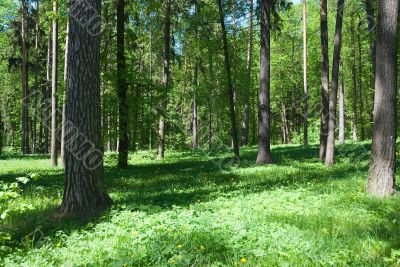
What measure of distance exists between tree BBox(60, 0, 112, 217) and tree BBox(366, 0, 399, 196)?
6.08 m

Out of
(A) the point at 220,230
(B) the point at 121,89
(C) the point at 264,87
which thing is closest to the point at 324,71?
(C) the point at 264,87

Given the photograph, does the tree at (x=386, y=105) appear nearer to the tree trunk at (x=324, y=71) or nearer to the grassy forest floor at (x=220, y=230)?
Result: the grassy forest floor at (x=220, y=230)

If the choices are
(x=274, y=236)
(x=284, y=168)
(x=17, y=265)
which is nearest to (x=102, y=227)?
(x=17, y=265)

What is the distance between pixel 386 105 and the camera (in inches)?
314

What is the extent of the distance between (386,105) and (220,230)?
4.88 m

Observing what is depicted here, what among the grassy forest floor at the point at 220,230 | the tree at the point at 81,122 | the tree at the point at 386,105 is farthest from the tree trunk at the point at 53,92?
the tree at the point at 386,105

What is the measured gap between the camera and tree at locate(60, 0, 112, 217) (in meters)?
7.46

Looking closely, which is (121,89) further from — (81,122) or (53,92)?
(81,122)

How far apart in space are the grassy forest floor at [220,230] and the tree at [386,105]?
2.06ft

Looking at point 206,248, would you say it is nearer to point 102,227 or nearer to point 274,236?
point 274,236

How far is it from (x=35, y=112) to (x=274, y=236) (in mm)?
38887

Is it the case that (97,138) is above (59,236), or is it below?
above

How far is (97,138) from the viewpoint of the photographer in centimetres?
778

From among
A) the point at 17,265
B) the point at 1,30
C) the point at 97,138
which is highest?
the point at 1,30
